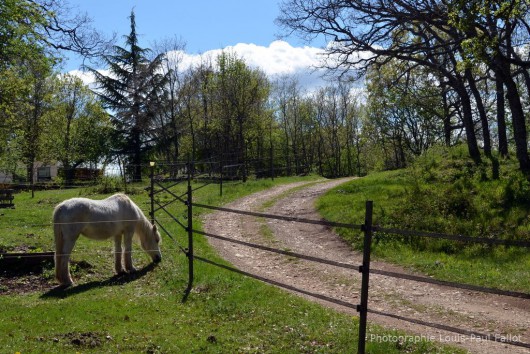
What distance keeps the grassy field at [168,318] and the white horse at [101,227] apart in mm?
422

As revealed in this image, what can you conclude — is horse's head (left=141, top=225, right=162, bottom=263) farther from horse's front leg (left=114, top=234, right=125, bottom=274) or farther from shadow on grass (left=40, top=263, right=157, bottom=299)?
horse's front leg (left=114, top=234, right=125, bottom=274)

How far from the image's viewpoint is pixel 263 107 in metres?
45.4

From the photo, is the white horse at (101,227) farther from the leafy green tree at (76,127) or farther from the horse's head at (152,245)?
the leafy green tree at (76,127)

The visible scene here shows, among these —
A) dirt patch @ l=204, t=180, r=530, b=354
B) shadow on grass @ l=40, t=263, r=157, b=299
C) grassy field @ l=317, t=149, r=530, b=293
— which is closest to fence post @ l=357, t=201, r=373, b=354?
dirt patch @ l=204, t=180, r=530, b=354

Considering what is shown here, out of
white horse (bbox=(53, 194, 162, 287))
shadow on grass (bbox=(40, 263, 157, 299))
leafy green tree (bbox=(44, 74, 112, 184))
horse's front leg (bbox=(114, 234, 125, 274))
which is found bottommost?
shadow on grass (bbox=(40, 263, 157, 299))

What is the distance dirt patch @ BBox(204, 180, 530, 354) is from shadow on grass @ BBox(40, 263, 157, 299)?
7.09 feet

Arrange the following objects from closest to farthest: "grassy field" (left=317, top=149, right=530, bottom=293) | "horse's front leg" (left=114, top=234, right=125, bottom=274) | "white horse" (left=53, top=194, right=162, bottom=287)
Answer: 1. "white horse" (left=53, top=194, right=162, bottom=287)
2. "grassy field" (left=317, top=149, right=530, bottom=293)
3. "horse's front leg" (left=114, top=234, right=125, bottom=274)

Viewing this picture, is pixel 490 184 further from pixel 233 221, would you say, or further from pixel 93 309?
pixel 93 309

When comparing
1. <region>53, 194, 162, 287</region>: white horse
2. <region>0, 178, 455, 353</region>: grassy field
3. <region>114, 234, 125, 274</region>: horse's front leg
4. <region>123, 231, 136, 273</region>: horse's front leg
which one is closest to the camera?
<region>0, 178, 455, 353</region>: grassy field

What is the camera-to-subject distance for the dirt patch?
6.84 m

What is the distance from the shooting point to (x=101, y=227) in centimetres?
996

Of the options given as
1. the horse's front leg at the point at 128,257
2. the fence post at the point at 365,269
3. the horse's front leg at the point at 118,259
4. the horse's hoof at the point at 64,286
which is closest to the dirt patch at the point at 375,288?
the fence post at the point at 365,269

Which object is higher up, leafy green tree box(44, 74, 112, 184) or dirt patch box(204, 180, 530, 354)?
leafy green tree box(44, 74, 112, 184)

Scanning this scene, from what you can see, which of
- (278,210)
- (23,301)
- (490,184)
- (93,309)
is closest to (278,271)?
(93,309)
